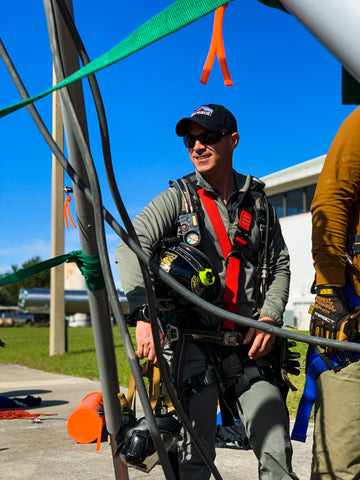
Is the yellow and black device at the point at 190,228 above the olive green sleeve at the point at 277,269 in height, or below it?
above

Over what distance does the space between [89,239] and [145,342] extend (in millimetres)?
581

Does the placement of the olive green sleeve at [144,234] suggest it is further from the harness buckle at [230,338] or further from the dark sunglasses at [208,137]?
the harness buckle at [230,338]

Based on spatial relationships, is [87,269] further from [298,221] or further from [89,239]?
[298,221]

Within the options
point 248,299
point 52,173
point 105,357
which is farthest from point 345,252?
point 52,173

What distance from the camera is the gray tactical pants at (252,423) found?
2.50 metres

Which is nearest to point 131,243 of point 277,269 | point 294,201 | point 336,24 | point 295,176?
point 336,24

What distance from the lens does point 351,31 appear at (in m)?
1.03

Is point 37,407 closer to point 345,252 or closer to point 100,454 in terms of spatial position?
point 100,454

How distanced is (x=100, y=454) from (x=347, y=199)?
3.03 m

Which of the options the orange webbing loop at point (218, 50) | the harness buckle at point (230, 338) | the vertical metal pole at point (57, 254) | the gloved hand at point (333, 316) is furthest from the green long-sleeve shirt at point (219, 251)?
the vertical metal pole at point (57, 254)

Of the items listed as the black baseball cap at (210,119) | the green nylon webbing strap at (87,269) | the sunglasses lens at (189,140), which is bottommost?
the green nylon webbing strap at (87,269)

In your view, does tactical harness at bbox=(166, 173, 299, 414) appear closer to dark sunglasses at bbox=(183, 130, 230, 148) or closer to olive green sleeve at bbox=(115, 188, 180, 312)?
olive green sleeve at bbox=(115, 188, 180, 312)

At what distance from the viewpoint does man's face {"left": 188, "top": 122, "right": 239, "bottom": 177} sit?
2.79 meters

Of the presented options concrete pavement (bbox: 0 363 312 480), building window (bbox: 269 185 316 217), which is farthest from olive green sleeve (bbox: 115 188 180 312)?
building window (bbox: 269 185 316 217)
